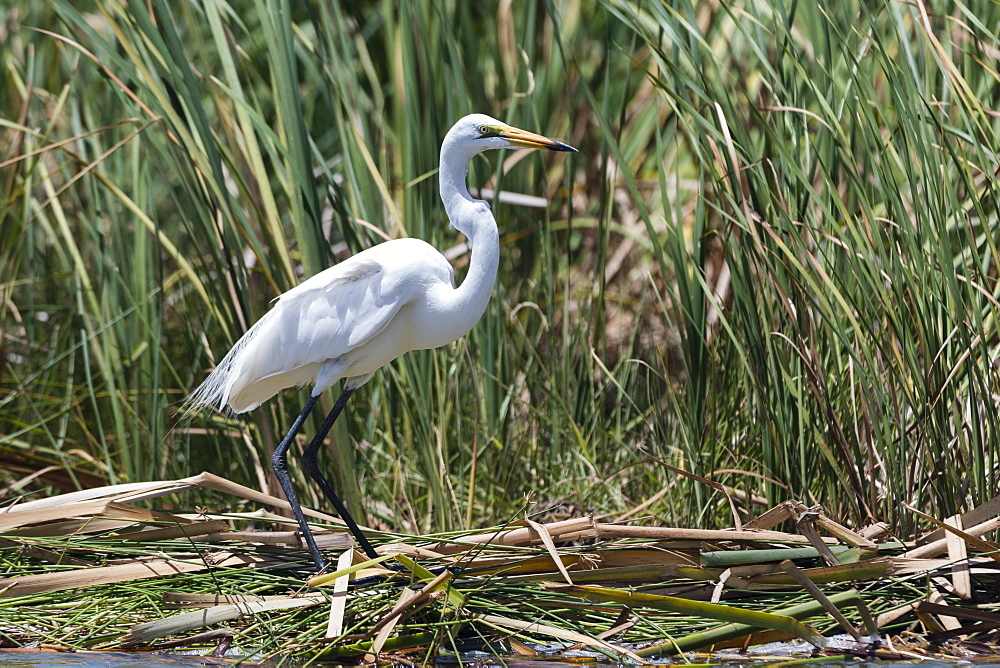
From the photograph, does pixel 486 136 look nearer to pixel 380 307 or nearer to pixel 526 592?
pixel 380 307

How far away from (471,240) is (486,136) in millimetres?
269

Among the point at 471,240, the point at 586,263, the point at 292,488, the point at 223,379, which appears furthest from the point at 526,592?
the point at 586,263

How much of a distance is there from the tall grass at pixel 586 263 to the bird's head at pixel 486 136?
21 centimetres

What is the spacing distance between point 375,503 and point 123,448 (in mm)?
846

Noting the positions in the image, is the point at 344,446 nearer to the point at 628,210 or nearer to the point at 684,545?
the point at 684,545

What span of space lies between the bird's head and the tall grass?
213mm

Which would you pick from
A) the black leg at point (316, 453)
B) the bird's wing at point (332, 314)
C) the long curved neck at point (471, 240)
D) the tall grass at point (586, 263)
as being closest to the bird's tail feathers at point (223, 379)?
the bird's wing at point (332, 314)

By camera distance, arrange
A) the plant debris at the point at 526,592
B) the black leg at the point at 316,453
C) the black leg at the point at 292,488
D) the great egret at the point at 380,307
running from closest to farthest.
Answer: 1. the plant debris at the point at 526,592
2. the black leg at the point at 292,488
3. the great egret at the point at 380,307
4. the black leg at the point at 316,453

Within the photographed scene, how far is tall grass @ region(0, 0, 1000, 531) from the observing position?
2.28 meters

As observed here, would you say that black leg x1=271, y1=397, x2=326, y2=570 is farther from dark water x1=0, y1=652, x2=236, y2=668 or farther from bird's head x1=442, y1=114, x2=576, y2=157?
bird's head x1=442, y1=114, x2=576, y2=157

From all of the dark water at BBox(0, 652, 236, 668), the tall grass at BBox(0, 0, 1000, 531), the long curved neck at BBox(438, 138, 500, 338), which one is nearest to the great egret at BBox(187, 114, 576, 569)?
the long curved neck at BBox(438, 138, 500, 338)

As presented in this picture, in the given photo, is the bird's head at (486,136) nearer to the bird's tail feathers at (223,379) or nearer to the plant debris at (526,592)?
the bird's tail feathers at (223,379)

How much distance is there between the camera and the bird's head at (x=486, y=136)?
256cm

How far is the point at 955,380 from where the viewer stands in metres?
2.25
